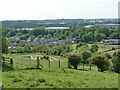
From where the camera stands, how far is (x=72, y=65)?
28.1 m

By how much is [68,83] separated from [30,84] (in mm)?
1854

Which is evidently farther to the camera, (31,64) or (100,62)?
(100,62)

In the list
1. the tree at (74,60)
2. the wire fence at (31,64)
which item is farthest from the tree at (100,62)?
the wire fence at (31,64)

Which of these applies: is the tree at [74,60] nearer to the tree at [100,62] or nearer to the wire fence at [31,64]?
the wire fence at [31,64]

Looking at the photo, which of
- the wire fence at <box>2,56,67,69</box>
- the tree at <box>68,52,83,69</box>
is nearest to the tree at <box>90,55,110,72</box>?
the tree at <box>68,52,83,69</box>

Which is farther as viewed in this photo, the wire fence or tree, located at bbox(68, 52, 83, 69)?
tree, located at bbox(68, 52, 83, 69)

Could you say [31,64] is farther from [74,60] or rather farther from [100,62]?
[100,62]

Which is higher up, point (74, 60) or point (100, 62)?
point (74, 60)

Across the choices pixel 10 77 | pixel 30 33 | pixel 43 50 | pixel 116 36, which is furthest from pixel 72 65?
pixel 30 33

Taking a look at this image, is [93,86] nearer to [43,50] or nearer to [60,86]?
[60,86]

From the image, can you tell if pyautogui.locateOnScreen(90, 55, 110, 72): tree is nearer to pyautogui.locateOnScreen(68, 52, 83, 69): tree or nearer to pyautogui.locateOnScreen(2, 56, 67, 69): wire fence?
pyautogui.locateOnScreen(68, 52, 83, 69): tree

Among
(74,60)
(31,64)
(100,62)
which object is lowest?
(100,62)

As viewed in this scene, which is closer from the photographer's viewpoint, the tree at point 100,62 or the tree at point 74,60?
the tree at point 100,62

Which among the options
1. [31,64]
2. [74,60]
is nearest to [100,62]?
[74,60]
